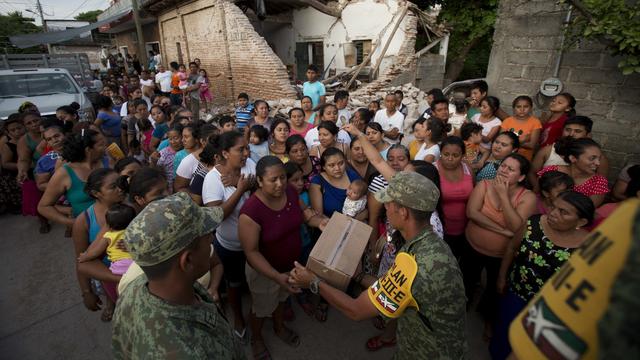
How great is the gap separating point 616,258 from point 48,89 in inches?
432

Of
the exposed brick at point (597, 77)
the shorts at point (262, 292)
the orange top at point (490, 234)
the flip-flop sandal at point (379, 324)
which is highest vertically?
the exposed brick at point (597, 77)

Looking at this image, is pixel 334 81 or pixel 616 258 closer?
pixel 616 258

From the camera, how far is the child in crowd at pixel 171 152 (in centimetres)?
416

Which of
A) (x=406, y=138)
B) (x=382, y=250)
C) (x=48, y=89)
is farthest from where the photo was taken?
(x=48, y=89)

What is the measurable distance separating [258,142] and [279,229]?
2.01 m

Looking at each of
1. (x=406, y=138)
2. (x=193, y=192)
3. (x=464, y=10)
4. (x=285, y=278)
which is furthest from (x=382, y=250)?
(x=464, y=10)

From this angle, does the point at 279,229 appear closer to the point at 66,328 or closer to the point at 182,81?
the point at 66,328

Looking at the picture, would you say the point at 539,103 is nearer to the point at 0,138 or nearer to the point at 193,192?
the point at 193,192

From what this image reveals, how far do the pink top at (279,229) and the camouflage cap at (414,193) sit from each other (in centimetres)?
110

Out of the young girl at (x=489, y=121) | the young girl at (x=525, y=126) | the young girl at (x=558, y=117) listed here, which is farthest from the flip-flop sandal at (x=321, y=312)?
the young girl at (x=558, y=117)

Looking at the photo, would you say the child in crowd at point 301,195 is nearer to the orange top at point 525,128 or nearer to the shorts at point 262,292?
the shorts at point 262,292

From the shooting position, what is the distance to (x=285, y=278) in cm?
233

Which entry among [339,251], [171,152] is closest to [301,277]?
[339,251]

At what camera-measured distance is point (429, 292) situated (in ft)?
5.20
